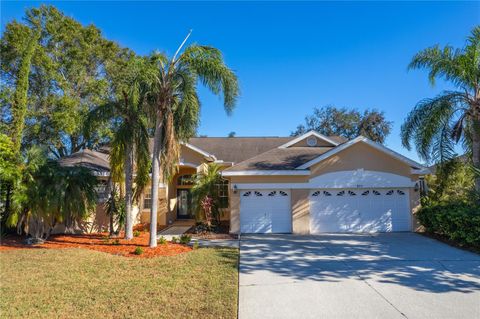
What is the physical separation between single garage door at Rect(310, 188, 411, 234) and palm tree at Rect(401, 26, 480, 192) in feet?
8.77

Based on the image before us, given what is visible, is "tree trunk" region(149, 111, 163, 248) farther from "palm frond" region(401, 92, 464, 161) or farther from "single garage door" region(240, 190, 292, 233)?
"palm frond" region(401, 92, 464, 161)

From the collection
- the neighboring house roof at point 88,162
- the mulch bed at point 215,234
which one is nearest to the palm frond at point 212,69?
the mulch bed at point 215,234

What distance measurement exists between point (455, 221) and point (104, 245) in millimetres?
13548

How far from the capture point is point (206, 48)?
10438mm

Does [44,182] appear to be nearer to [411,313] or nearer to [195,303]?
[195,303]

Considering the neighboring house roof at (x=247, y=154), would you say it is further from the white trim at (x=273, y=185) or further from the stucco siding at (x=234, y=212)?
the stucco siding at (x=234, y=212)

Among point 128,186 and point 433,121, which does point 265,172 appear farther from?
point 433,121

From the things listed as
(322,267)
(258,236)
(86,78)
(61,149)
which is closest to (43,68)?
(86,78)

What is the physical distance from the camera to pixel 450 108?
11.6 m

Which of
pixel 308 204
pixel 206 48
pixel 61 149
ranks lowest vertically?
pixel 308 204

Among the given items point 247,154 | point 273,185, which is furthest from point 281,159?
point 247,154

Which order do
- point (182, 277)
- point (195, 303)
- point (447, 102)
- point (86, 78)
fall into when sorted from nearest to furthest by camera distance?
point (195, 303) < point (182, 277) < point (447, 102) < point (86, 78)

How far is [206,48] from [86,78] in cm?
1874

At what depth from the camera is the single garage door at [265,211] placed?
1375cm
